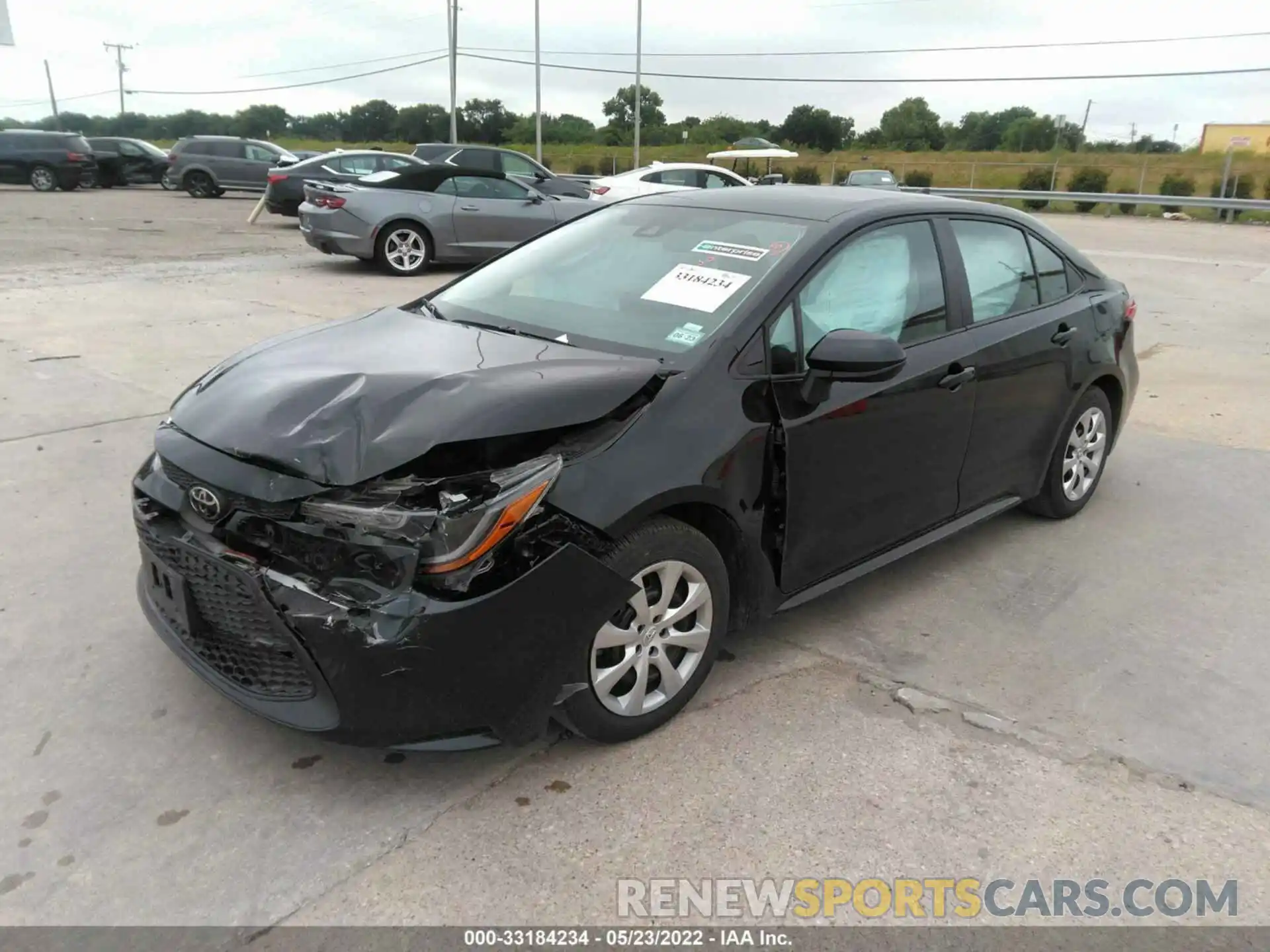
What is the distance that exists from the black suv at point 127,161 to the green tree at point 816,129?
53.6m

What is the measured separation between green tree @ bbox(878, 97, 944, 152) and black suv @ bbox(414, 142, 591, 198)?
193ft

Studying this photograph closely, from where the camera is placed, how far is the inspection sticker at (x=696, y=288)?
3258 mm

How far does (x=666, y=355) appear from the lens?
9.99ft

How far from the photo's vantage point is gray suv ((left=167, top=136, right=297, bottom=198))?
24.8 metres

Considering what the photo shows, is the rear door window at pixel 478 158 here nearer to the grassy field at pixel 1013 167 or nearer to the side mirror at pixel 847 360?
the side mirror at pixel 847 360

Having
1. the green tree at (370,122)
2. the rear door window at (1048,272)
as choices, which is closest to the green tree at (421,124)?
the green tree at (370,122)

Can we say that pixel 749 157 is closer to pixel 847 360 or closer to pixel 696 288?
pixel 696 288

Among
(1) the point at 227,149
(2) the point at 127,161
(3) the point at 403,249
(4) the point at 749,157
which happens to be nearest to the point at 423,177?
(3) the point at 403,249

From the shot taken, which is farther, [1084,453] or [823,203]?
[1084,453]

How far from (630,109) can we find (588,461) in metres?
79.2

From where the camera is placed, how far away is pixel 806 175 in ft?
127

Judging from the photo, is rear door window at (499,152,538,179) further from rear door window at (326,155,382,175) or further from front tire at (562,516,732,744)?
front tire at (562,516,732,744)

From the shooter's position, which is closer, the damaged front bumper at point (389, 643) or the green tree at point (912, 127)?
the damaged front bumper at point (389, 643)

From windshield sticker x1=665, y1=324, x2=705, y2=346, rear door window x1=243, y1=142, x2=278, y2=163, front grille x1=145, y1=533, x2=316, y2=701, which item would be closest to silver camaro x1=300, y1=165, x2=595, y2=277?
windshield sticker x1=665, y1=324, x2=705, y2=346
